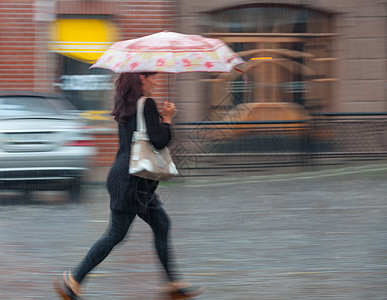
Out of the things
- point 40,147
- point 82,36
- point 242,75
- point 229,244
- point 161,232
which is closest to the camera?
point 161,232

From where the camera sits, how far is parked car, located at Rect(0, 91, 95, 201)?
28.4 ft

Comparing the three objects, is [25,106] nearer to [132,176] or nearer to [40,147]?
[40,147]

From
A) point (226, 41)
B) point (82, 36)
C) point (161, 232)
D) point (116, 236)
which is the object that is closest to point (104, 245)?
point (116, 236)

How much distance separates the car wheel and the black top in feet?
15.3

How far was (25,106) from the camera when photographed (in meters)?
9.23

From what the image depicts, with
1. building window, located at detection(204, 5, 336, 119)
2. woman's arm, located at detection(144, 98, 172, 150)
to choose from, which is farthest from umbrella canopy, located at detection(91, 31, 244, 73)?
building window, located at detection(204, 5, 336, 119)

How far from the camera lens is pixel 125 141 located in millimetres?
4672

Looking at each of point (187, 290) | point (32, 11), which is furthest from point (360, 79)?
point (187, 290)

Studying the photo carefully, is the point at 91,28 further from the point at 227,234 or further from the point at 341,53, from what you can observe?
the point at 227,234

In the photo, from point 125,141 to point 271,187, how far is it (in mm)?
6332

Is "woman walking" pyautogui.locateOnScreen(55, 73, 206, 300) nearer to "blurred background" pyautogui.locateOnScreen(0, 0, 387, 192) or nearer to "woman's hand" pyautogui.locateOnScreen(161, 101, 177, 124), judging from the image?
"woman's hand" pyautogui.locateOnScreen(161, 101, 177, 124)

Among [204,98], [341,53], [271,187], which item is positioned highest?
[341,53]

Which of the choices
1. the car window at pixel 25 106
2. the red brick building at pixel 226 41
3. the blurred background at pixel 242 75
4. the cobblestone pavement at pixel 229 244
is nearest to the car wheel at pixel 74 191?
the cobblestone pavement at pixel 229 244

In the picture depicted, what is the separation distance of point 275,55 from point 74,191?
18.7 ft
